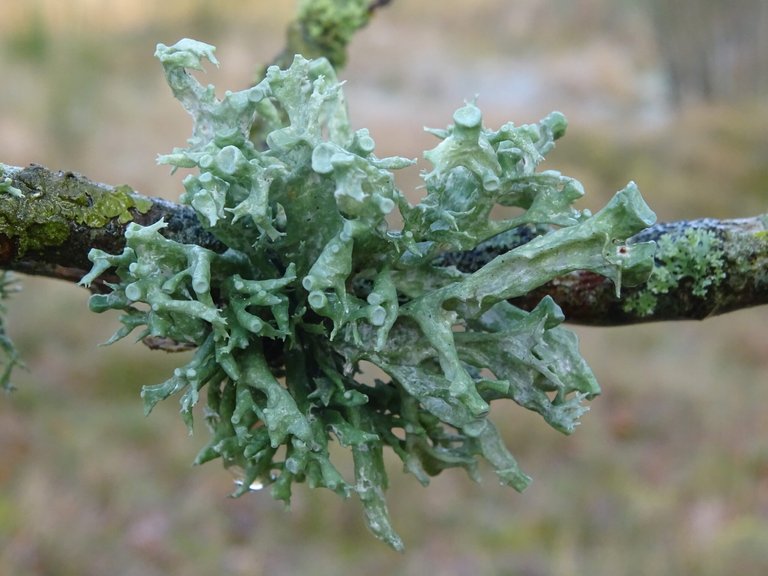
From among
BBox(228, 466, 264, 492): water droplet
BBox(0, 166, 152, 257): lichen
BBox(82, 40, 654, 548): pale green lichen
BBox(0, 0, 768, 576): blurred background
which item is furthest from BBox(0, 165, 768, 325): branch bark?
BBox(0, 0, 768, 576): blurred background

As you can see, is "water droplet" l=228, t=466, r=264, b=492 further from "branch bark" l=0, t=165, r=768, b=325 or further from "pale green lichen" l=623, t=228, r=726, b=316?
"pale green lichen" l=623, t=228, r=726, b=316

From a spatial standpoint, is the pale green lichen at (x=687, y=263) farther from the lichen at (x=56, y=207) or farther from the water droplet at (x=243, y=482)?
the lichen at (x=56, y=207)

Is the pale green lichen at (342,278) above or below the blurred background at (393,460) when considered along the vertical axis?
below

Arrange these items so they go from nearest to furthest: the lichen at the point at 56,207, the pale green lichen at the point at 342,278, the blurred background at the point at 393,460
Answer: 1. the pale green lichen at the point at 342,278
2. the lichen at the point at 56,207
3. the blurred background at the point at 393,460

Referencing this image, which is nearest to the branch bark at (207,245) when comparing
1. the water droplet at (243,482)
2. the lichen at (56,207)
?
the lichen at (56,207)

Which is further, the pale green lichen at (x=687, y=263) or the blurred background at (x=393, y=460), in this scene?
the blurred background at (x=393, y=460)

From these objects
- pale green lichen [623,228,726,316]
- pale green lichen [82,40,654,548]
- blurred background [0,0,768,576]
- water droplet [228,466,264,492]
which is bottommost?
water droplet [228,466,264,492]

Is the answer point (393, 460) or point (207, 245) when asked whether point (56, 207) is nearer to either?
point (207, 245)
